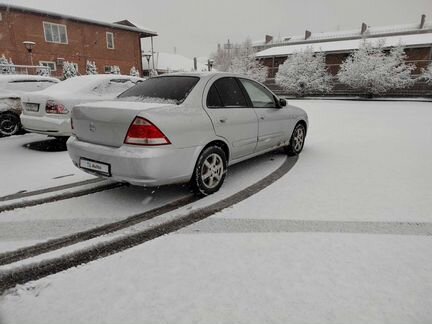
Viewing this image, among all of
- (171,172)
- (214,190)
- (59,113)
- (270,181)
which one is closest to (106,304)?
(171,172)

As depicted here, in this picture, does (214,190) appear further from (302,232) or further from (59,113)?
(59,113)

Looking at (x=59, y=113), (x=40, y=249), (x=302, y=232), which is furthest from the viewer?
(x=59, y=113)

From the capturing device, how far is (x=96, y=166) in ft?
11.4

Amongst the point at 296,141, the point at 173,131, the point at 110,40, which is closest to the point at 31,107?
the point at 173,131

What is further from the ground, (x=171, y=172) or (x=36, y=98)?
(x=36, y=98)

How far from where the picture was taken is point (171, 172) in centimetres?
334

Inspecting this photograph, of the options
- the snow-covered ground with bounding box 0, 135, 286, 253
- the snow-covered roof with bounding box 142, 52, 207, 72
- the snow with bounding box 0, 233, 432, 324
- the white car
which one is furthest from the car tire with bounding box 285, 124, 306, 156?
the snow-covered roof with bounding box 142, 52, 207, 72

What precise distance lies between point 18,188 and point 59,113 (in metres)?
2.30

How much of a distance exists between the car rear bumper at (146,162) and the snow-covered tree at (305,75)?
1127 inches

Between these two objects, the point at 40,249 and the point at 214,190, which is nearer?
the point at 40,249

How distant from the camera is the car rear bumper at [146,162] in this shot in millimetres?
3143

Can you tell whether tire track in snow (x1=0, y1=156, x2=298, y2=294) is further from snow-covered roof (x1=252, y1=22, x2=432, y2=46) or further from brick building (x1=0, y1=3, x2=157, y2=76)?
snow-covered roof (x1=252, y1=22, x2=432, y2=46)

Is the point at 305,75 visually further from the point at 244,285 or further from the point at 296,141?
the point at 244,285

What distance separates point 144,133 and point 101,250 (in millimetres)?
1223
